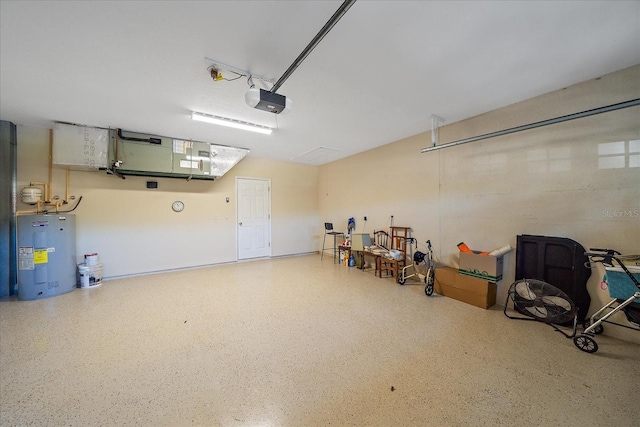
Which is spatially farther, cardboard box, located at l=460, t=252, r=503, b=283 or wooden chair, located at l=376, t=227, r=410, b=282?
wooden chair, located at l=376, t=227, r=410, b=282

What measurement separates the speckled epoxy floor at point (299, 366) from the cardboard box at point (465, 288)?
145mm

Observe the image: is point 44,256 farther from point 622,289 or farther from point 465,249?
point 622,289

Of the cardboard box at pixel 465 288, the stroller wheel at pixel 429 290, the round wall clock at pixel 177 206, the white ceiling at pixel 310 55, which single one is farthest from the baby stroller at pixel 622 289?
the round wall clock at pixel 177 206

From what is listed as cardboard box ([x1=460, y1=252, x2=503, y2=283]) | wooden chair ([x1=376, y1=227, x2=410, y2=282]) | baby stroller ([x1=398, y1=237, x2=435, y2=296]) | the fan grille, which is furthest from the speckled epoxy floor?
wooden chair ([x1=376, y1=227, x2=410, y2=282])

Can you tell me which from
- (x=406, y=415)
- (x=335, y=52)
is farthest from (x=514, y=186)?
(x=406, y=415)

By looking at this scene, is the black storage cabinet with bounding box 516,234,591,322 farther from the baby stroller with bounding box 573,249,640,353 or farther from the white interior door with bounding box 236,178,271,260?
the white interior door with bounding box 236,178,271,260

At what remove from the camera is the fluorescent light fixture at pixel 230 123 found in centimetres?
329

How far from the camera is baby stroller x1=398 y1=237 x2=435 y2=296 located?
3441 mm

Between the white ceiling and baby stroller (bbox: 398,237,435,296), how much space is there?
2.26m

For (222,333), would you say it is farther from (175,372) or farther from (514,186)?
(514,186)

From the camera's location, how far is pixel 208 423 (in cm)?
138

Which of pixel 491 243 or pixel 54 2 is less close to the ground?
pixel 54 2

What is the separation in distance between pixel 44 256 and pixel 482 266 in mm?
6430

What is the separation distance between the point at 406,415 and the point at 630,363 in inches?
85.1
